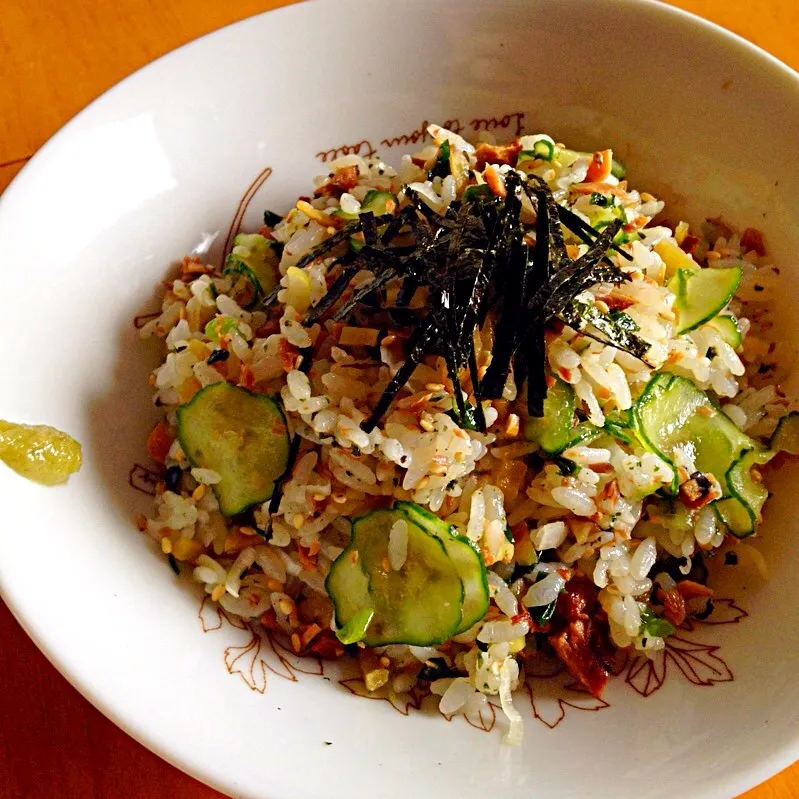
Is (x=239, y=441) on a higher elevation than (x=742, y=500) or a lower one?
higher

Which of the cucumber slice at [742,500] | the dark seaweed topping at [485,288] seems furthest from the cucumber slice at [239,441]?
the cucumber slice at [742,500]

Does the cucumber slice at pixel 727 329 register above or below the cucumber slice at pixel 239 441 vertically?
above

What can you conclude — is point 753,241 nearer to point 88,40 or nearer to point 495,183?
point 495,183

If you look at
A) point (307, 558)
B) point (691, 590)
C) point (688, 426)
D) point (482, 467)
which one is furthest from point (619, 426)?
point (307, 558)

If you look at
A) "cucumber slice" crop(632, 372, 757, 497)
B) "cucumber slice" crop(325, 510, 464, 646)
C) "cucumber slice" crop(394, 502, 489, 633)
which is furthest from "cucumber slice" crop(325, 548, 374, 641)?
"cucumber slice" crop(632, 372, 757, 497)

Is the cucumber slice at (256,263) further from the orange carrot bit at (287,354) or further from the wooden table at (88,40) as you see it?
the wooden table at (88,40)

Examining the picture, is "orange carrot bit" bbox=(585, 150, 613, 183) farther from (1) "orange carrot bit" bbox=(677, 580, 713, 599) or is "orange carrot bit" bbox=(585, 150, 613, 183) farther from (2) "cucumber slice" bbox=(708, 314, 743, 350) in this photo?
(1) "orange carrot bit" bbox=(677, 580, 713, 599)

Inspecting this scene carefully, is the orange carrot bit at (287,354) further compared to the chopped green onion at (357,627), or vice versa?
the orange carrot bit at (287,354)

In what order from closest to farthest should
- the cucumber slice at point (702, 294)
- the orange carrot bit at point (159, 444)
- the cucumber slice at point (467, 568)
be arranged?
the cucumber slice at point (467, 568)
the cucumber slice at point (702, 294)
the orange carrot bit at point (159, 444)
